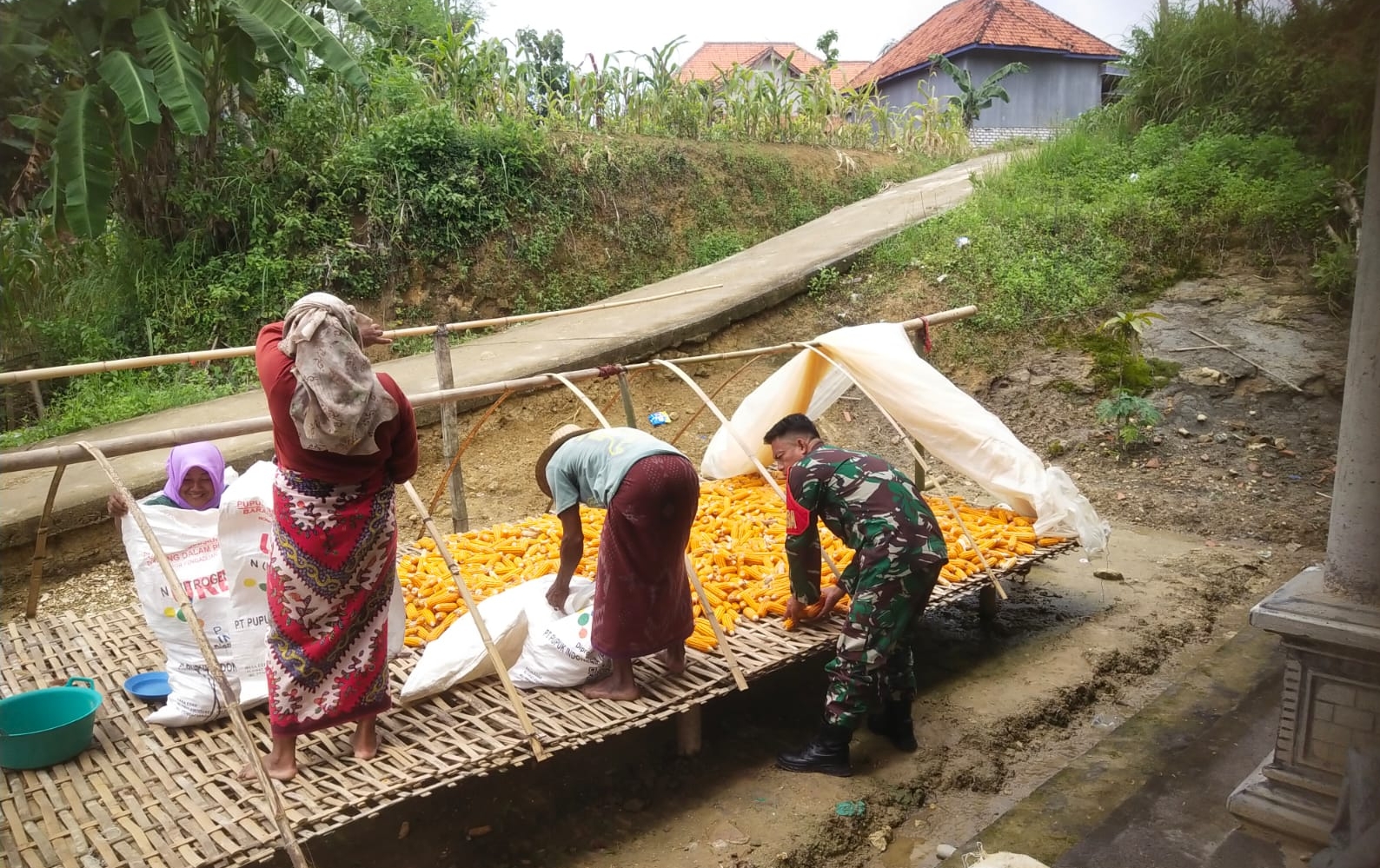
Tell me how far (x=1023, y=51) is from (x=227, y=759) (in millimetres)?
3617

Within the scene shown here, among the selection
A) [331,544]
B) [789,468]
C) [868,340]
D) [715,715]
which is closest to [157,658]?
[331,544]

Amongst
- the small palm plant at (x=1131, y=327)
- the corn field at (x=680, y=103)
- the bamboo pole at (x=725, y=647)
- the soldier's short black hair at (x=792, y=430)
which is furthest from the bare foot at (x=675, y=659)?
the corn field at (x=680, y=103)

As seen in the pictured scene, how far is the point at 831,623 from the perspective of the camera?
13.2 feet

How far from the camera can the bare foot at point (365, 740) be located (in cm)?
297

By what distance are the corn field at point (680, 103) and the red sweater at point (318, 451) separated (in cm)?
808

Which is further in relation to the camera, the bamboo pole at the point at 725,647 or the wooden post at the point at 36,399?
the wooden post at the point at 36,399

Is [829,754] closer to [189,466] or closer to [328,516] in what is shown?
[328,516]

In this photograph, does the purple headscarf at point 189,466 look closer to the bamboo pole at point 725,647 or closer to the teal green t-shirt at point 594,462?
the teal green t-shirt at point 594,462

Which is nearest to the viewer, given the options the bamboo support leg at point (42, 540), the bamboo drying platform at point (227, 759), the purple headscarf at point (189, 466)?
the bamboo drying platform at point (227, 759)

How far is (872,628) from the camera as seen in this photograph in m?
3.51

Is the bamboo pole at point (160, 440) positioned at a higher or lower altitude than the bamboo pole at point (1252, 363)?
higher

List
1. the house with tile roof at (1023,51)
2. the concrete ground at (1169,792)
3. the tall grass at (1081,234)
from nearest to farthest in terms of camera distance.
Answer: the concrete ground at (1169,792) → the house with tile roof at (1023,51) → the tall grass at (1081,234)

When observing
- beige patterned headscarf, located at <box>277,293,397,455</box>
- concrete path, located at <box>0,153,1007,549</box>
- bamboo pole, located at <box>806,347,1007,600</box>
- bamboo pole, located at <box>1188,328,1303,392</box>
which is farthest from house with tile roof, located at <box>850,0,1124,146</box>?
concrete path, located at <box>0,153,1007,549</box>

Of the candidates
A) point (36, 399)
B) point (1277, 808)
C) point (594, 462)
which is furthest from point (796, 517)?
point (36, 399)
